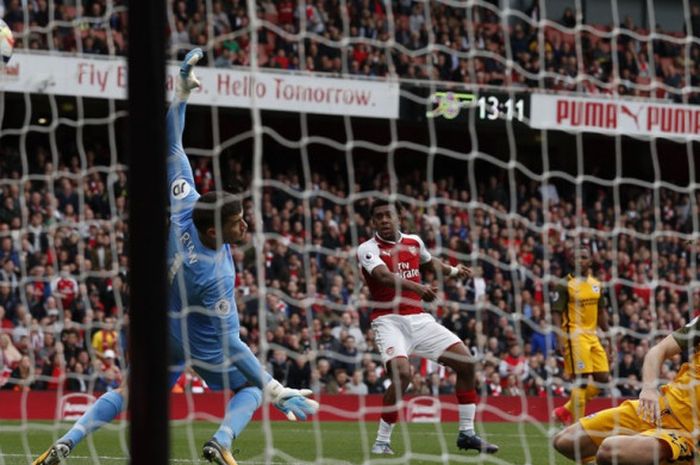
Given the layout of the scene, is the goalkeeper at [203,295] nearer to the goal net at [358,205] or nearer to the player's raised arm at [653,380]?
the goal net at [358,205]

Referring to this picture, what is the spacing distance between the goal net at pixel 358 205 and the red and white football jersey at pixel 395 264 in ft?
1.74

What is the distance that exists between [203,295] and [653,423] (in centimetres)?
242

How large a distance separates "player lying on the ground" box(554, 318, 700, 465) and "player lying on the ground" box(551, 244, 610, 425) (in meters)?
5.68

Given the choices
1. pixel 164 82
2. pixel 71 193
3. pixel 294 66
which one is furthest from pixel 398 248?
pixel 294 66

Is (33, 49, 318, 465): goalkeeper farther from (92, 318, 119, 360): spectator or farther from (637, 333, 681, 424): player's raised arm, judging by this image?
(92, 318, 119, 360): spectator

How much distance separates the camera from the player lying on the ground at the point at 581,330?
39.4ft

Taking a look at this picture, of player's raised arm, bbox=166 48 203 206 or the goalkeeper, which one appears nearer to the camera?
the goalkeeper

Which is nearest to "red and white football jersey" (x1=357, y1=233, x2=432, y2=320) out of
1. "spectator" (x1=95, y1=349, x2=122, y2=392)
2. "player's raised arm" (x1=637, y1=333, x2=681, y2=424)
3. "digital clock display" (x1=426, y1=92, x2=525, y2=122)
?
"spectator" (x1=95, y1=349, x2=122, y2=392)

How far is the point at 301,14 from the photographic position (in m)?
19.7

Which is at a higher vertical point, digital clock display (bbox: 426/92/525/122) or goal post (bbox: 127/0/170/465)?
digital clock display (bbox: 426/92/525/122)

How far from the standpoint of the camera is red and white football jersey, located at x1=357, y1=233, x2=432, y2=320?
9.42 metres

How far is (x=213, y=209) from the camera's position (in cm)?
666

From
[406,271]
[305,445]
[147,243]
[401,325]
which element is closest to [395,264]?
[406,271]

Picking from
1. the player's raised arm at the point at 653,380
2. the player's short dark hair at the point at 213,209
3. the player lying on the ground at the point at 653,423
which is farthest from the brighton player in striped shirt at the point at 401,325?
the player's raised arm at the point at 653,380
